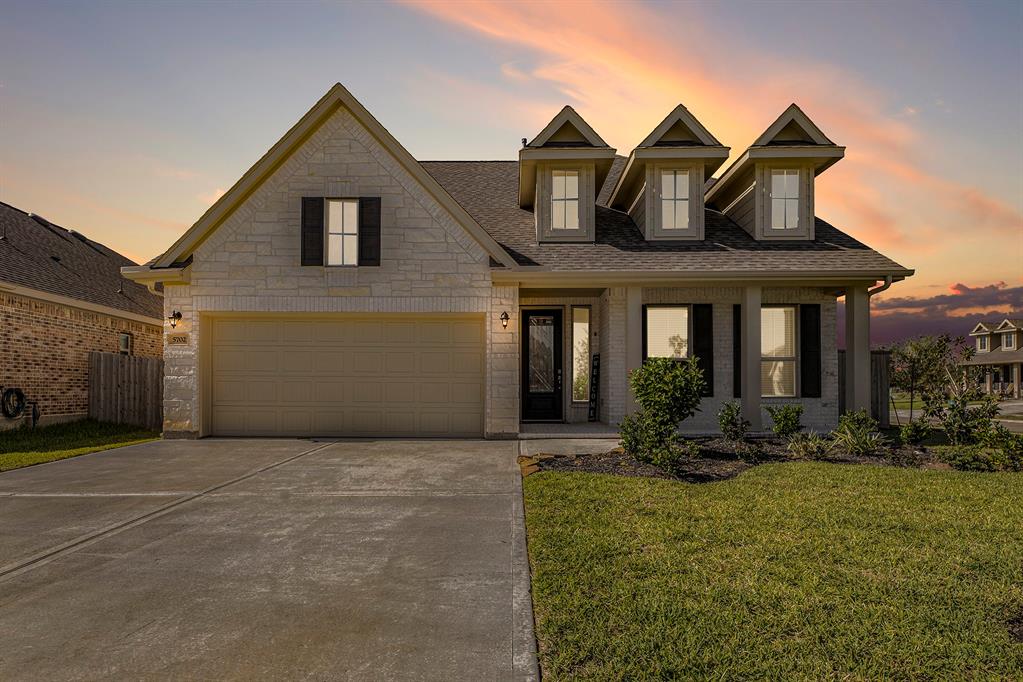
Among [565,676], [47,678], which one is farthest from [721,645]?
[47,678]

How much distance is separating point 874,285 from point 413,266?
9859 millimetres

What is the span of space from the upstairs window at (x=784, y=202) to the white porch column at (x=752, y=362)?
204cm

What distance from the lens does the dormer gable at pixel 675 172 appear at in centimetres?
1301

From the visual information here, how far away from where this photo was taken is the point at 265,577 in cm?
452

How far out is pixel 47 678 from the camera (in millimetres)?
3135

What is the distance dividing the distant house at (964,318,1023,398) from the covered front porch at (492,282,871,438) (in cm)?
4007

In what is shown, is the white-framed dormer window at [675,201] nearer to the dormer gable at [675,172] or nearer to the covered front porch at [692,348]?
the dormer gable at [675,172]

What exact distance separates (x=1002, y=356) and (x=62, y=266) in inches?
2289

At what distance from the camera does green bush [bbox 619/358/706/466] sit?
902cm

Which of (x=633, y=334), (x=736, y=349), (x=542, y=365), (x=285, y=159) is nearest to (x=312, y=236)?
(x=285, y=159)

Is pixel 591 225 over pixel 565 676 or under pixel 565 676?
over

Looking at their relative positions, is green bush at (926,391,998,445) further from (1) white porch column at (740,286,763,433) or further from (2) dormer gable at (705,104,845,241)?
(2) dormer gable at (705,104,845,241)

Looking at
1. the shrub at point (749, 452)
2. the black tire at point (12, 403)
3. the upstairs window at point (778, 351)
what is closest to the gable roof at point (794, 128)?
the upstairs window at point (778, 351)

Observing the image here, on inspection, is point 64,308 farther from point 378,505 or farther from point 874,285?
point 874,285
